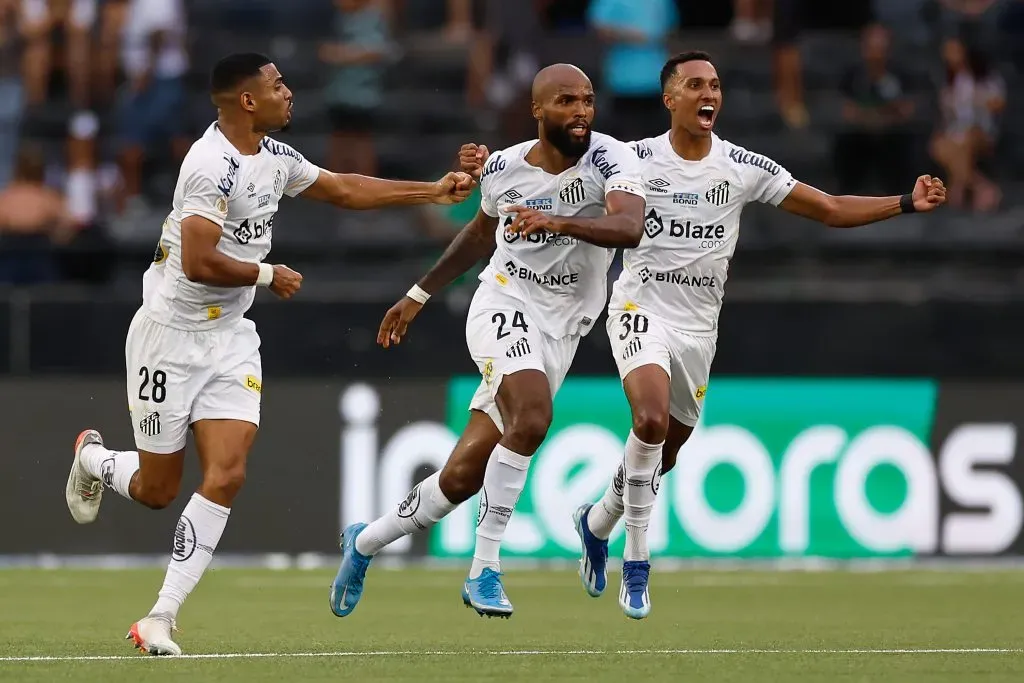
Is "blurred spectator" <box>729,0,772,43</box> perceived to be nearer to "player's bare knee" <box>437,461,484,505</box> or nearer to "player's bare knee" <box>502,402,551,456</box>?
"player's bare knee" <box>437,461,484,505</box>

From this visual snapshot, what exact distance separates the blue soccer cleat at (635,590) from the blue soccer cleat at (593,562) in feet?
1.88

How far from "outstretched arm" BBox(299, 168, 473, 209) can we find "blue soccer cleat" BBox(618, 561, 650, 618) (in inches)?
80.6

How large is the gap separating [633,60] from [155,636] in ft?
33.2

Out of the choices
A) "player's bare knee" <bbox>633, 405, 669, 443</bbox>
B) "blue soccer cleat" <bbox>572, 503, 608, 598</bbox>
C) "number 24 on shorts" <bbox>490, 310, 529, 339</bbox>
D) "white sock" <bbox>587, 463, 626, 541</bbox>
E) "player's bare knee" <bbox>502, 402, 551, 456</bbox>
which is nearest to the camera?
"player's bare knee" <bbox>502, 402, 551, 456</bbox>

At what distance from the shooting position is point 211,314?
8914 millimetres

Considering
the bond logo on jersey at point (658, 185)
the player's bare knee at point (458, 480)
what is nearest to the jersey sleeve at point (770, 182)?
the bond logo on jersey at point (658, 185)

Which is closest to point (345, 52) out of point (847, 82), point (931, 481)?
point (847, 82)

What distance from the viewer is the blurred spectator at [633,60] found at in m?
17.0

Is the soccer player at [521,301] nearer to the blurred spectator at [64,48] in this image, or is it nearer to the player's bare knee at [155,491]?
the player's bare knee at [155,491]

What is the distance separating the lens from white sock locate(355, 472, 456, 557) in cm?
944

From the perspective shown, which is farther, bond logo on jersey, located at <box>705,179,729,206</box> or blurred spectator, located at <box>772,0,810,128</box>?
blurred spectator, located at <box>772,0,810,128</box>

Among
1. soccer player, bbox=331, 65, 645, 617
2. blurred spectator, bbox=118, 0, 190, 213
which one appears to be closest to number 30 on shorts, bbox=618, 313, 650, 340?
soccer player, bbox=331, 65, 645, 617

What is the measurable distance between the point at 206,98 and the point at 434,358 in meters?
4.82

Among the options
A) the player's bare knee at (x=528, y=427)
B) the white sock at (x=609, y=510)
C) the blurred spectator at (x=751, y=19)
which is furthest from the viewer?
the blurred spectator at (x=751, y=19)
